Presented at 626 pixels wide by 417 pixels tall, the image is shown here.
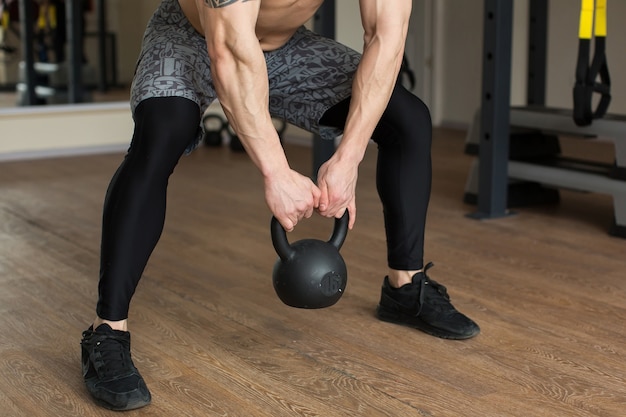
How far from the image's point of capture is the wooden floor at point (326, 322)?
5.16 feet

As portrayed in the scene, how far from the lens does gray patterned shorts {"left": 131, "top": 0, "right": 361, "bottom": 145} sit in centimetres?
164

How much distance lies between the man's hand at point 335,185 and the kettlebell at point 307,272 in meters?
0.08

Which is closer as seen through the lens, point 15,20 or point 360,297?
point 360,297

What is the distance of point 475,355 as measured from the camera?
5.82 ft

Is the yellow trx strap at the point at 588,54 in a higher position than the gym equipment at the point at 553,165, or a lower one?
higher

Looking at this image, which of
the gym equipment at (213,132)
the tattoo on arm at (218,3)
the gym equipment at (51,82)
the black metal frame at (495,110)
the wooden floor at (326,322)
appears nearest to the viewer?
the tattoo on arm at (218,3)

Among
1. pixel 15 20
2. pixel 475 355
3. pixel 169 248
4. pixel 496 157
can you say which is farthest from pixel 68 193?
pixel 475 355

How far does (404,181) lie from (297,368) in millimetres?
447

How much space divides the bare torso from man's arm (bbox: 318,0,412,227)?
11cm

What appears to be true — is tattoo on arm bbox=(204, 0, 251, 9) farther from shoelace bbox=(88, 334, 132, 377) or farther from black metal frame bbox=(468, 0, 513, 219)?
black metal frame bbox=(468, 0, 513, 219)

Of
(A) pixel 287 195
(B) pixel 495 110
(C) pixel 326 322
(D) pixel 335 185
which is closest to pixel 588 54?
(B) pixel 495 110

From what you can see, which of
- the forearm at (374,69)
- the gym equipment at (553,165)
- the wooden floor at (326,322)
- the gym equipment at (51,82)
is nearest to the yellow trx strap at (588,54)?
the gym equipment at (553,165)

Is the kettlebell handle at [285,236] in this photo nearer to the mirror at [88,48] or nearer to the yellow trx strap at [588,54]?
the yellow trx strap at [588,54]

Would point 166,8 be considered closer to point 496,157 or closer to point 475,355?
point 475,355
